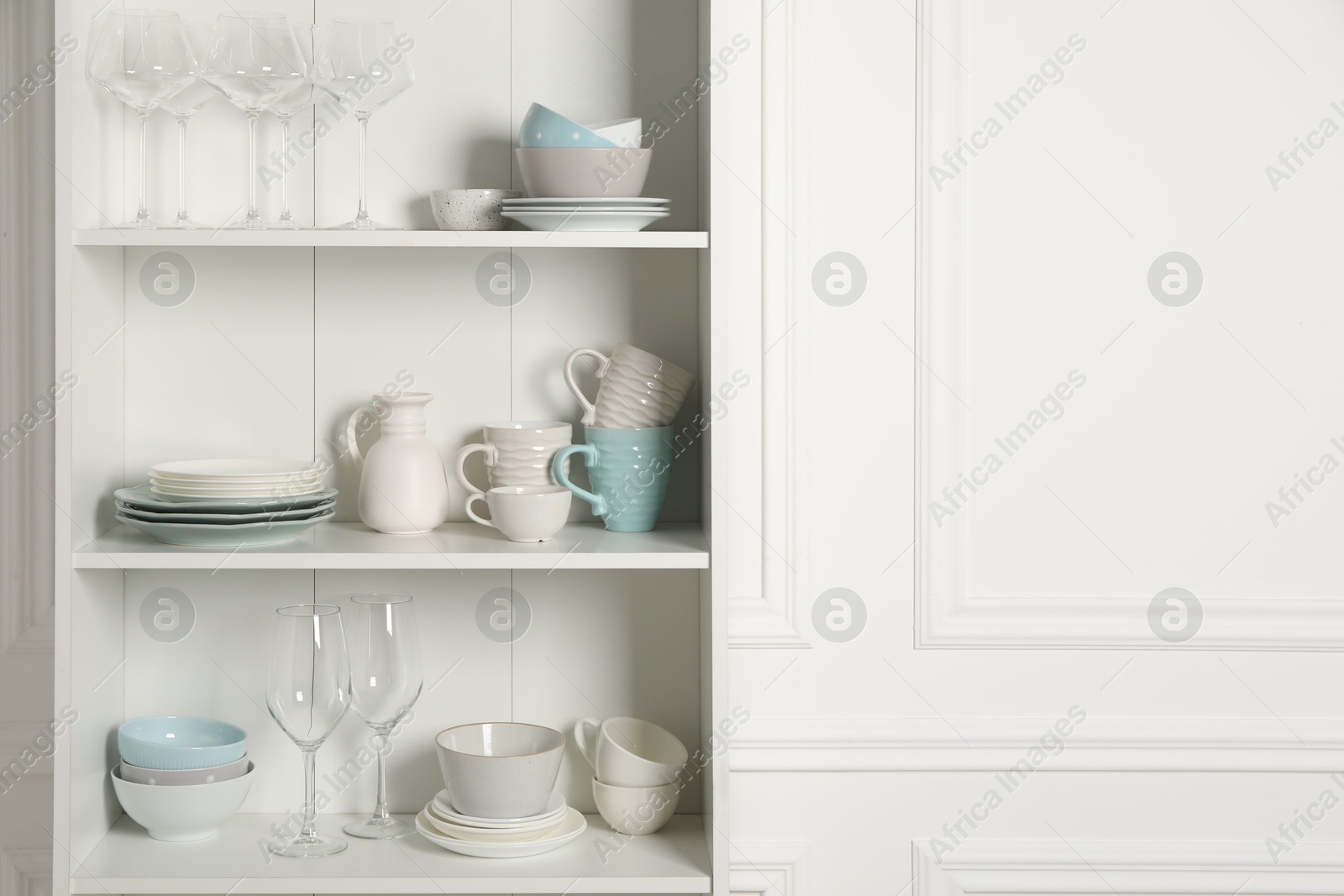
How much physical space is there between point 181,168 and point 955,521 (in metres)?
1.20

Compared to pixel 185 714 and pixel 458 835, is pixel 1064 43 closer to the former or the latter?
pixel 458 835

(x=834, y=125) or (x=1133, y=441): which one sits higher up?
(x=834, y=125)

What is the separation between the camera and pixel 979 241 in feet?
5.07

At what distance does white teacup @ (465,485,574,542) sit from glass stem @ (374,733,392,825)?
34 centimetres

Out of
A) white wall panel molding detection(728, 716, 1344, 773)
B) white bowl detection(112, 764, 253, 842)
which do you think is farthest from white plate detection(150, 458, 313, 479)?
white wall panel molding detection(728, 716, 1344, 773)

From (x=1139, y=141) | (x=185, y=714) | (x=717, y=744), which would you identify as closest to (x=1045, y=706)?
(x=717, y=744)

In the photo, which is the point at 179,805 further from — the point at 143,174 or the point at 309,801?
the point at 143,174

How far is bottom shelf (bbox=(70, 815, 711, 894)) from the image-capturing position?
4.21 ft

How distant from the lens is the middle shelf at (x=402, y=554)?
1.27 meters

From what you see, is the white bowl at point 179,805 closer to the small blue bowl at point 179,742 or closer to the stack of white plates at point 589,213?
the small blue bowl at point 179,742

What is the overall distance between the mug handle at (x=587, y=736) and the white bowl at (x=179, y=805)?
0.45 meters

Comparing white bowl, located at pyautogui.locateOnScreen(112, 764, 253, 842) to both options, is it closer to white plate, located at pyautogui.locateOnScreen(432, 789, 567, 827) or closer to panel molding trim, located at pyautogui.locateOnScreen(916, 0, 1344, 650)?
white plate, located at pyautogui.locateOnScreen(432, 789, 567, 827)

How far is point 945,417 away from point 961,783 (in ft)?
1.80

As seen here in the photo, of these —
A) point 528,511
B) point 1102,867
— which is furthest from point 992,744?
point 528,511
